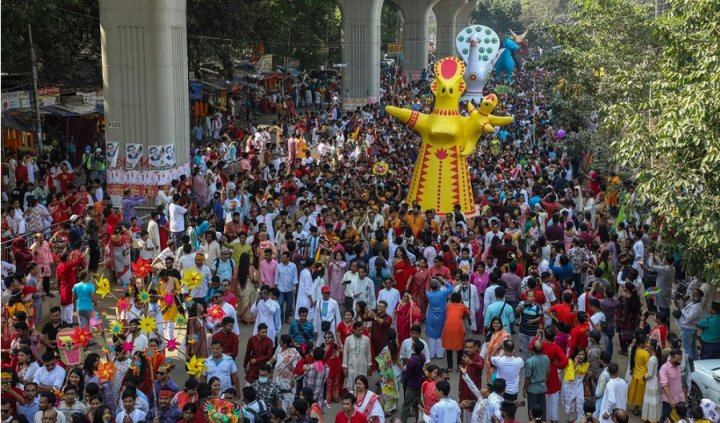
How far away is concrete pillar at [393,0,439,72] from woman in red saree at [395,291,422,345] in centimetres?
4264

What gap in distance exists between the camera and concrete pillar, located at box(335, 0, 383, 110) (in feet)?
129

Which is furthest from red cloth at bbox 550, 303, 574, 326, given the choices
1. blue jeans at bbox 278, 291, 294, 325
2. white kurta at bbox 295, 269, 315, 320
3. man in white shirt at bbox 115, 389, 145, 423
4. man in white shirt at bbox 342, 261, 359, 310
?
man in white shirt at bbox 115, 389, 145, 423

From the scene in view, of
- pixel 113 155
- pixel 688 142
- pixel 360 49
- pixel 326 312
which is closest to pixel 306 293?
pixel 326 312

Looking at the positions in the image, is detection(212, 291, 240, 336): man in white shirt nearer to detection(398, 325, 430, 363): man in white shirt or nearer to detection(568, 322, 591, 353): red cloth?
detection(398, 325, 430, 363): man in white shirt

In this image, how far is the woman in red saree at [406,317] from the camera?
11.3m

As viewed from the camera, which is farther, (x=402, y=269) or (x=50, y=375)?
(x=402, y=269)

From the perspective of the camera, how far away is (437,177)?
18641 millimetres

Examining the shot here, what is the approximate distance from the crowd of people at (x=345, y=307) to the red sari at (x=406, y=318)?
0.08 ft

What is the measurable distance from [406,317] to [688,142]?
353 centimetres

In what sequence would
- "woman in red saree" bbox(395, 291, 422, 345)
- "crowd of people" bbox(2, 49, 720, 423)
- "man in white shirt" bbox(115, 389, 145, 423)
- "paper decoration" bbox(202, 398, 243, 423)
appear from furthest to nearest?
"woman in red saree" bbox(395, 291, 422, 345) → "crowd of people" bbox(2, 49, 720, 423) → "man in white shirt" bbox(115, 389, 145, 423) → "paper decoration" bbox(202, 398, 243, 423)

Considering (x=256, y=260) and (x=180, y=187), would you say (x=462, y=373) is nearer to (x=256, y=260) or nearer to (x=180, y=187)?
(x=256, y=260)

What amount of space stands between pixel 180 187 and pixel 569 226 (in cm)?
757

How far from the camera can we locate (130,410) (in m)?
8.46

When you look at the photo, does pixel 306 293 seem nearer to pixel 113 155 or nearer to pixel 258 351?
pixel 258 351
